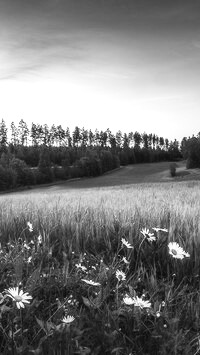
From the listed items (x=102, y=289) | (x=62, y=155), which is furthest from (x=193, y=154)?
(x=102, y=289)

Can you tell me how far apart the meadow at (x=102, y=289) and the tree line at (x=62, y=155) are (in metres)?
92.0

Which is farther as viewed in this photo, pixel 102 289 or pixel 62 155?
pixel 62 155

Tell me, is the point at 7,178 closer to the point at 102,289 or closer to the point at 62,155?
the point at 62,155

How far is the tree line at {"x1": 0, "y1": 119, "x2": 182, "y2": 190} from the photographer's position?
4001 inches

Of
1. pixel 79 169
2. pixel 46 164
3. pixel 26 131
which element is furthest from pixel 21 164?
pixel 26 131

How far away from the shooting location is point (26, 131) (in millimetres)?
161250

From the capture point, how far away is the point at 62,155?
13350 cm

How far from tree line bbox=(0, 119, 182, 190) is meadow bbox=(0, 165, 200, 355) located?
92.0 meters

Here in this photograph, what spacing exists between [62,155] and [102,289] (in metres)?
132

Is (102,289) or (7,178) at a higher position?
(7,178)

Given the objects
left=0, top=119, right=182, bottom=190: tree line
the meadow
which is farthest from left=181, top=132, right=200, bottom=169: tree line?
the meadow

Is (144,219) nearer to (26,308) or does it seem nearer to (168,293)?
(168,293)

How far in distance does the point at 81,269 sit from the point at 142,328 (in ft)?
2.41

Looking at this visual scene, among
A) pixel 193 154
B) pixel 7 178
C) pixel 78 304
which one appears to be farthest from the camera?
pixel 193 154
